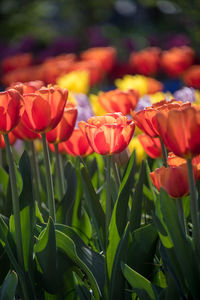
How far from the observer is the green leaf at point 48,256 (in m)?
0.94

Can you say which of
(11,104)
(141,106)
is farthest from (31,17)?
(11,104)

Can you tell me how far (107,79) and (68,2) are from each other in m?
3.96

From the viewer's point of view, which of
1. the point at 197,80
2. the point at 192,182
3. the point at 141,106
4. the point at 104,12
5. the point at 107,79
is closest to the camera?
the point at 192,182

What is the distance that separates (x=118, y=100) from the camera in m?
1.42

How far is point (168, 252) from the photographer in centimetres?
90

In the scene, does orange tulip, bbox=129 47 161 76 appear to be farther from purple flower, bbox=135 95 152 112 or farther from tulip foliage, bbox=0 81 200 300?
tulip foliage, bbox=0 81 200 300

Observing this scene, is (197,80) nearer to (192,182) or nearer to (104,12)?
(192,182)

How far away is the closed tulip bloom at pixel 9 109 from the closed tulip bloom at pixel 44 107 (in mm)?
51

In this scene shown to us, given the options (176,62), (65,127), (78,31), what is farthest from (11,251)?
(78,31)

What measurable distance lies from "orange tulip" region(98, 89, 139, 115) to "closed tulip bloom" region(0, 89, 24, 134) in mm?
472

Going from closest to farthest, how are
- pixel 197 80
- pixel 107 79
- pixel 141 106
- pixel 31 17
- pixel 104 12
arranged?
pixel 141 106, pixel 197 80, pixel 107 79, pixel 31 17, pixel 104 12

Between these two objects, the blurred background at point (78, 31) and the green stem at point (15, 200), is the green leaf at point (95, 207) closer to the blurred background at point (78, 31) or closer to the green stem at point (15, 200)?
the green stem at point (15, 200)

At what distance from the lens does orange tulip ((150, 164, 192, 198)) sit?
0.86 m

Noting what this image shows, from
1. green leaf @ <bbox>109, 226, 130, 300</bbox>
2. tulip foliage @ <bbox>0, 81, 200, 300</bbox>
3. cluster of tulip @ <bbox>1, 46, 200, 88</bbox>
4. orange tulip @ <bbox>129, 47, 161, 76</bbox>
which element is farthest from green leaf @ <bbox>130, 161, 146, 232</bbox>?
orange tulip @ <bbox>129, 47, 161, 76</bbox>
